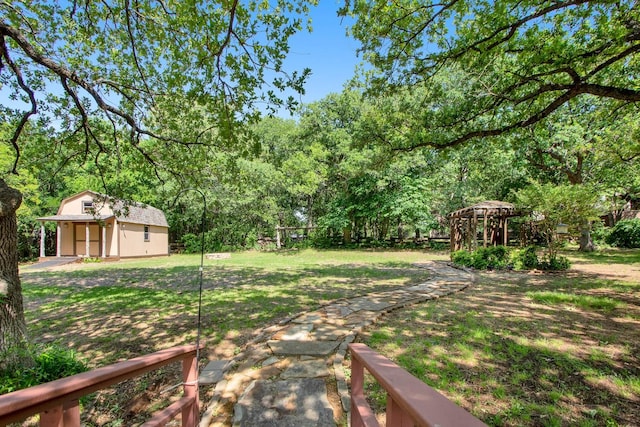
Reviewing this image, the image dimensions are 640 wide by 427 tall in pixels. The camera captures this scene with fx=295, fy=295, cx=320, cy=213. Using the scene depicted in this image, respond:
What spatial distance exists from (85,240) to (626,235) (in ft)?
112

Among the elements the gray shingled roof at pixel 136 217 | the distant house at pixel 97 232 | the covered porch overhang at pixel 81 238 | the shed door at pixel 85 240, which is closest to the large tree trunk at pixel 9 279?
the gray shingled roof at pixel 136 217

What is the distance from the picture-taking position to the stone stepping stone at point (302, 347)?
3633 mm

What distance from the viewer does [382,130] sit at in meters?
7.76

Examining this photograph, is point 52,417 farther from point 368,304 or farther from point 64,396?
point 368,304

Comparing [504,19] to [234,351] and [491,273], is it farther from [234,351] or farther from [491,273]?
[491,273]

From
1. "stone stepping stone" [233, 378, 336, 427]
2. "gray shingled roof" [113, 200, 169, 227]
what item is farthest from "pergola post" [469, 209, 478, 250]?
"gray shingled roof" [113, 200, 169, 227]

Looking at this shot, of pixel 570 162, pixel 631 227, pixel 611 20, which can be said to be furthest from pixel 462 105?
pixel 631 227

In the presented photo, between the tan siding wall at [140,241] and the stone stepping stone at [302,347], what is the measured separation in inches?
734

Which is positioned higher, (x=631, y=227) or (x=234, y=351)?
(x=631, y=227)

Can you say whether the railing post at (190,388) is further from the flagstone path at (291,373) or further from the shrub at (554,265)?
the shrub at (554,265)

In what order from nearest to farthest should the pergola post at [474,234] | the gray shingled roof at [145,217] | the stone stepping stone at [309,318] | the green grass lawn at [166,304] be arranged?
the green grass lawn at [166,304], the stone stepping stone at [309,318], the pergola post at [474,234], the gray shingled roof at [145,217]

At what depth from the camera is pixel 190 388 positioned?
207cm

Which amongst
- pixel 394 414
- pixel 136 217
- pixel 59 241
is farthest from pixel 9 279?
pixel 59 241

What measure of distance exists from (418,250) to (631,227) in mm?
12660
